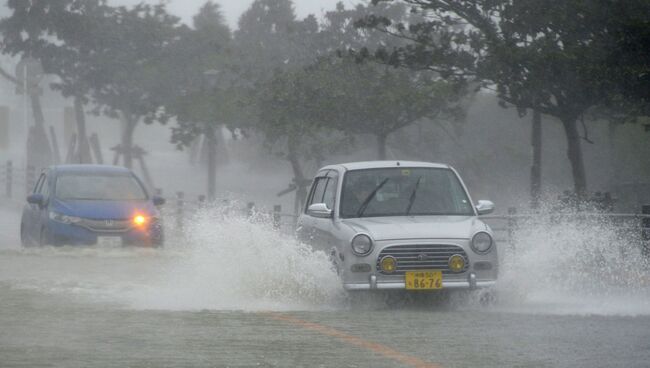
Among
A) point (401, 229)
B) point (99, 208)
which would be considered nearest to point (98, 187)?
point (99, 208)

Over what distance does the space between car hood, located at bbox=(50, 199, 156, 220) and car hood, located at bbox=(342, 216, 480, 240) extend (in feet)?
29.3

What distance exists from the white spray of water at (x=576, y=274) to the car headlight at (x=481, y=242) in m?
0.78

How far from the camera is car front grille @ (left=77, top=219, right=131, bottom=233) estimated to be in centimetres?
2148

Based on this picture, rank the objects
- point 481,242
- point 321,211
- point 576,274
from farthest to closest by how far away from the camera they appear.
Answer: point 576,274 → point 321,211 → point 481,242

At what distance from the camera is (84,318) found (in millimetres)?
11781

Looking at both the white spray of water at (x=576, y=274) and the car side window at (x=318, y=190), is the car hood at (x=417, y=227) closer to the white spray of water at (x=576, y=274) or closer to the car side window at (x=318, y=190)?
the white spray of water at (x=576, y=274)

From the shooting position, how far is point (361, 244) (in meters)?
12.8

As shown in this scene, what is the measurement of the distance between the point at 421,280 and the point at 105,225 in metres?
10.1

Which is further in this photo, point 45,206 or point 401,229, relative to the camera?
point 45,206

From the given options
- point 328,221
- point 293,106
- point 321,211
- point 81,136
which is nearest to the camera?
point 321,211

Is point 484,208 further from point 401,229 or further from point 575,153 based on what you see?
point 575,153

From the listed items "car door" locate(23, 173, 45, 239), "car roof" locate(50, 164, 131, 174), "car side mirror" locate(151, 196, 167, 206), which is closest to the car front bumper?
"car side mirror" locate(151, 196, 167, 206)

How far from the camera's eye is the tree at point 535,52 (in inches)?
923

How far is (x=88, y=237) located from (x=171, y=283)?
17.5ft
